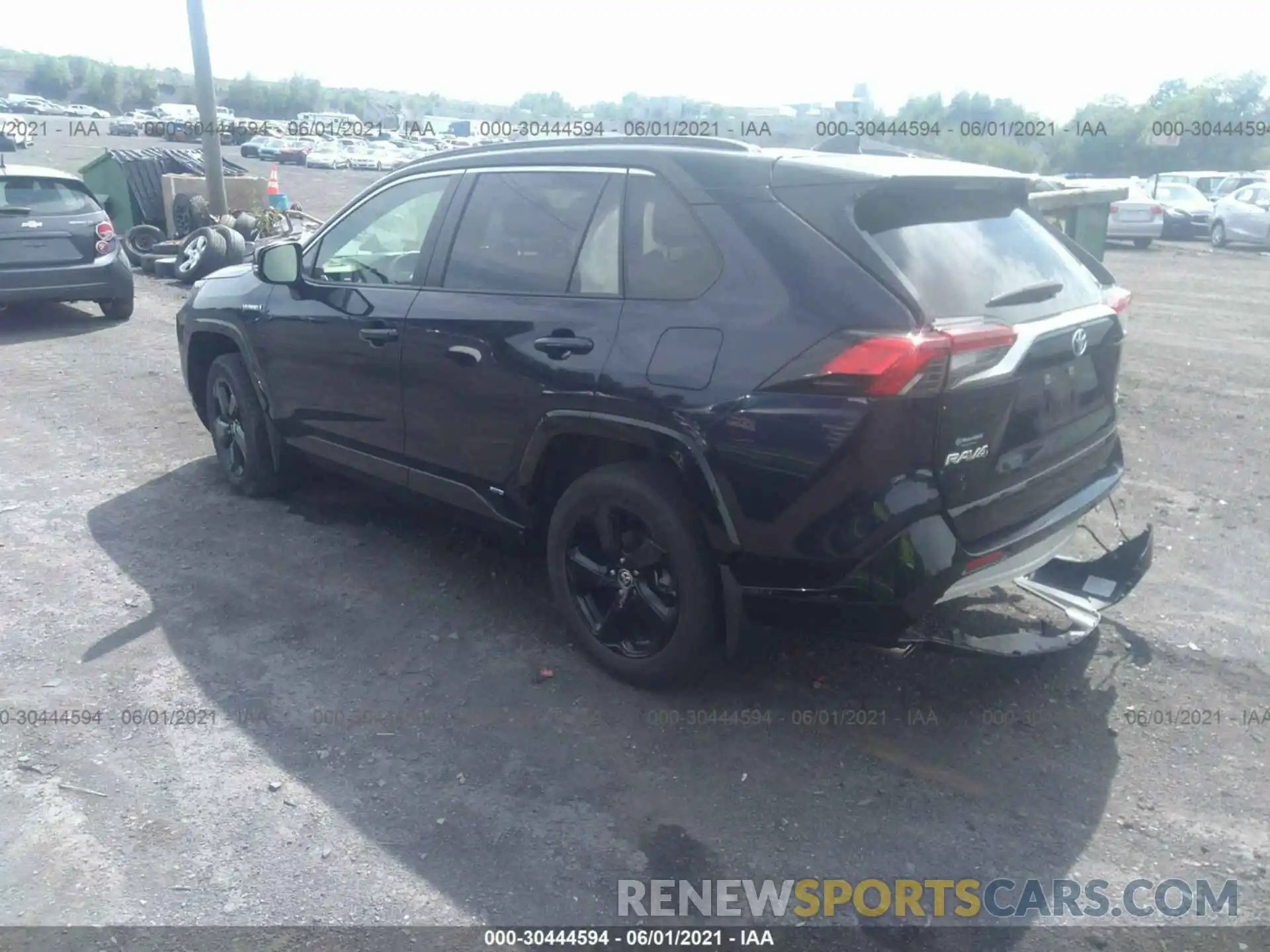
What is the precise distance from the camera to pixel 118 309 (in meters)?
11.0

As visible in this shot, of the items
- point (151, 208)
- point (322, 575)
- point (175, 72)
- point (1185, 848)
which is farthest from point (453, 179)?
point (175, 72)

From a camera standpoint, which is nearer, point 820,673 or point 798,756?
point 798,756

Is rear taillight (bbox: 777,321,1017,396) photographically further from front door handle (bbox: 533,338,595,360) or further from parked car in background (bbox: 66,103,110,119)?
parked car in background (bbox: 66,103,110,119)

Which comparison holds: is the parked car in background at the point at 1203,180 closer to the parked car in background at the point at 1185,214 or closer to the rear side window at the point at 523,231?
the parked car in background at the point at 1185,214

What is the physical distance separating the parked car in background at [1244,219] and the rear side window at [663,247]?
72.9ft

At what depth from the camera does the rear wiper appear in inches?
135

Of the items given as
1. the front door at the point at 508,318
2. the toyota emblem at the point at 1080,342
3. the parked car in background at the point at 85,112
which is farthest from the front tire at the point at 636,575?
the parked car in background at the point at 85,112

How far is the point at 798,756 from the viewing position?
3633 mm

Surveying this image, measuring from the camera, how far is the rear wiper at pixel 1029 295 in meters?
3.43

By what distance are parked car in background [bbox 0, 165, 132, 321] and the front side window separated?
648cm

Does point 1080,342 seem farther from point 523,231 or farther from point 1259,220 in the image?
point 1259,220

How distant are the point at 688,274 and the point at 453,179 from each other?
1475mm

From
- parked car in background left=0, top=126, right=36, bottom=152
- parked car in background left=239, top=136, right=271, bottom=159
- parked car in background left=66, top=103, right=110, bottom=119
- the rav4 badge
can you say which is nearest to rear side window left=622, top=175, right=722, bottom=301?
the rav4 badge

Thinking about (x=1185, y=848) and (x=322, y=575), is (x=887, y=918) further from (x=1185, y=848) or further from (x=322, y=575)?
(x=322, y=575)
